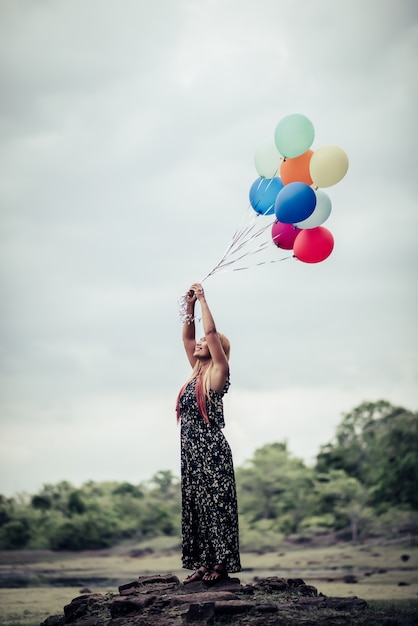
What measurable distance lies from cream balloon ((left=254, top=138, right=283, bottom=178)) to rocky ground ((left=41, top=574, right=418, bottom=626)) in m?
4.05

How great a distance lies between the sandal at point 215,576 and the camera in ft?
21.5

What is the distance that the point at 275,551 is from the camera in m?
22.9

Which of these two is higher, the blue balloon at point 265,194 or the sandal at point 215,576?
the blue balloon at point 265,194

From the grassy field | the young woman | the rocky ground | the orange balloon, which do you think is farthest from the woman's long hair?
the grassy field

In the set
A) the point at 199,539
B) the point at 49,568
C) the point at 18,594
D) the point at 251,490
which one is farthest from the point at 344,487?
the point at 199,539

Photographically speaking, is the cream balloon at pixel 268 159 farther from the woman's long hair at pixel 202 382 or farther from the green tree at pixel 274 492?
the green tree at pixel 274 492

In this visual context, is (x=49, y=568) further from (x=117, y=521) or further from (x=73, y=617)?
(x=73, y=617)

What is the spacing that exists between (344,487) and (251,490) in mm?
3565

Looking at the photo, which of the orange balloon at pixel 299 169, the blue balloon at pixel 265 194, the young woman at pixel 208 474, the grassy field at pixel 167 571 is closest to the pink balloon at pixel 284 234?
the blue balloon at pixel 265 194

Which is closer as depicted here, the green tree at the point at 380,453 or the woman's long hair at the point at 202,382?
the woman's long hair at the point at 202,382

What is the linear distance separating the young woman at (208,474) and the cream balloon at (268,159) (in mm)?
1717

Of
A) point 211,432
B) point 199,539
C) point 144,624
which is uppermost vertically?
point 211,432

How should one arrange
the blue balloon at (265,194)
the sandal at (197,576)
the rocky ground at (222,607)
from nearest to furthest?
the rocky ground at (222,607) → the sandal at (197,576) → the blue balloon at (265,194)

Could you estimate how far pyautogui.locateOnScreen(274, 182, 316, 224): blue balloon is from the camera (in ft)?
22.3
